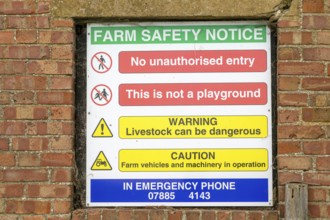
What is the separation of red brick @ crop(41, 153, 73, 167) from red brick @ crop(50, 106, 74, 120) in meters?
0.25

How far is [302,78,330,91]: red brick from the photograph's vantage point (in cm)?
363

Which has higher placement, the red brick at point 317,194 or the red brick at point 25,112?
the red brick at point 25,112

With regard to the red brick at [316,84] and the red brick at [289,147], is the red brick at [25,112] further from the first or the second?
the red brick at [316,84]

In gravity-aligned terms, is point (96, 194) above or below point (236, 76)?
below

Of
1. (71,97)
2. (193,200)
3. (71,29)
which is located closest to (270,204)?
(193,200)

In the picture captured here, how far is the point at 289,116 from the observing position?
143 inches

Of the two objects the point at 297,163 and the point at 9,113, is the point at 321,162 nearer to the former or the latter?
the point at 297,163

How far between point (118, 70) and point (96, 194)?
873mm

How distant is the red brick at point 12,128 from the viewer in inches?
145

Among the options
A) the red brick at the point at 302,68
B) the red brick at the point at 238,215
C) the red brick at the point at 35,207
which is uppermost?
the red brick at the point at 302,68

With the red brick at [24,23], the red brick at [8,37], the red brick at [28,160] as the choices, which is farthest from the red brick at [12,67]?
the red brick at [28,160]

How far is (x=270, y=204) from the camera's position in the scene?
3.69m

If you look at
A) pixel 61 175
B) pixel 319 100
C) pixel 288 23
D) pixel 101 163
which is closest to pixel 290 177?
pixel 319 100

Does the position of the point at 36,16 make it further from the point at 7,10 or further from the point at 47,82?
the point at 47,82
